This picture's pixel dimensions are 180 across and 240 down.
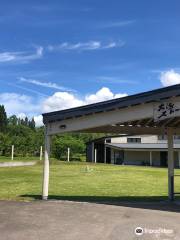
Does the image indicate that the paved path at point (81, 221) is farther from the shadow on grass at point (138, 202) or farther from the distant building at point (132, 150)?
the distant building at point (132, 150)

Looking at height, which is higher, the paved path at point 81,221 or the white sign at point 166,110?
the white sign at point 166,110

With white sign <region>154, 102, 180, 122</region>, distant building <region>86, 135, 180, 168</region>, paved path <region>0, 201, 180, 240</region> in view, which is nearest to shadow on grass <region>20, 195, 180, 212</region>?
paved path <region>0, 201, 180, 240</region>

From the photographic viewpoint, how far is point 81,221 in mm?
10758

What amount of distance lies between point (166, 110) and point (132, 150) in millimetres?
50748

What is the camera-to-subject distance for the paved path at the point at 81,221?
9109mm

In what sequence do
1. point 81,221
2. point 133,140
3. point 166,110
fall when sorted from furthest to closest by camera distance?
point 133,140, point 166,110, point 81,221

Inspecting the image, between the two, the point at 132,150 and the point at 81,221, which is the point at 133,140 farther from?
the point at 81,221

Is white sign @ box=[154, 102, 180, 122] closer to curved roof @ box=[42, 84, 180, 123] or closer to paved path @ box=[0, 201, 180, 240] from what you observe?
curved roof @ box=[42, 84, 180, 123]

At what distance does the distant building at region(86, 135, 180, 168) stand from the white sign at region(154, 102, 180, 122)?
4636 cm

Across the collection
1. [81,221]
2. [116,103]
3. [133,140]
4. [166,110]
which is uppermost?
[133,140]

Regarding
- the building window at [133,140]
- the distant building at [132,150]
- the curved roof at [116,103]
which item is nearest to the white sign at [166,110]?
the curved roof at [116,103]

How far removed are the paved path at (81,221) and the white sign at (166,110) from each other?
2.81 meters

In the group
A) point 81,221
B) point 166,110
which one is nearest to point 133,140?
point 166,110

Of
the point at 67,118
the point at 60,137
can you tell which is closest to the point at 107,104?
the point at 67,118
